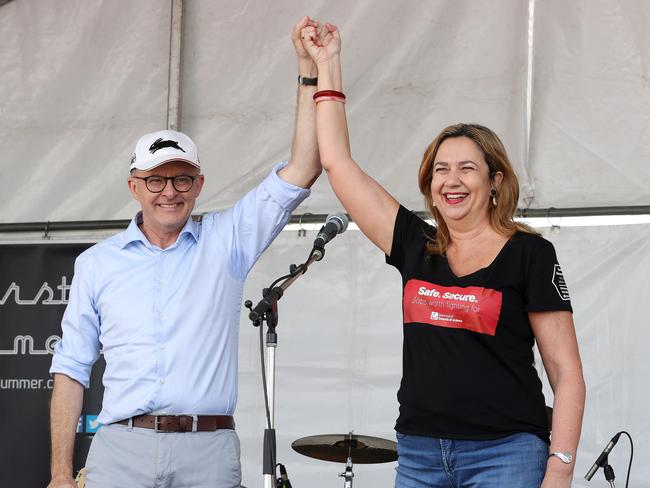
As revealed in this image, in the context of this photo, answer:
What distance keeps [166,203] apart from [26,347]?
2.93 meters

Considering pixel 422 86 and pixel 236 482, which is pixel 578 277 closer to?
pixel 422 86

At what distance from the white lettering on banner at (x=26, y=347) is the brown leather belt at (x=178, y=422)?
2899 mm

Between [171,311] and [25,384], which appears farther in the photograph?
[25,384]

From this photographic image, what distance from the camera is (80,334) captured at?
3.21m

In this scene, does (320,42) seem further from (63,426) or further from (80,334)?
(63,426)

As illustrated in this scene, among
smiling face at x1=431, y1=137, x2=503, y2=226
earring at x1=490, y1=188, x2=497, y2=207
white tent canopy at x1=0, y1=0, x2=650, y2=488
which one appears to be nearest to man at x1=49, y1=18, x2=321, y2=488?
smiling face at x1=431, y1=137, x2=503, y2=226

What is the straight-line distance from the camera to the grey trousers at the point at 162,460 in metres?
2.89

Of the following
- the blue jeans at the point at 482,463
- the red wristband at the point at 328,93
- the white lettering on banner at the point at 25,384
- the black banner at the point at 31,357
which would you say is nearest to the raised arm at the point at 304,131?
the red wristband at the point at 328,93

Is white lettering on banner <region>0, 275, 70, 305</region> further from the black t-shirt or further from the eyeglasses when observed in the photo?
the black t-shirt

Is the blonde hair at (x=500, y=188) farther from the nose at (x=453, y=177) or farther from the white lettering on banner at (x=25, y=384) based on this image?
the white lettering on banner at (x=25, y=384)

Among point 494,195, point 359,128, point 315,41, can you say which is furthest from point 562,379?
point 359,128

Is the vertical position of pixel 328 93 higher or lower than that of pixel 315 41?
lower

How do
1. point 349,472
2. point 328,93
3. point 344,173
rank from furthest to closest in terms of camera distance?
point 349,472 → point 328,93 → point 344,173

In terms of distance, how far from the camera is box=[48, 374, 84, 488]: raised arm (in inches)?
120
